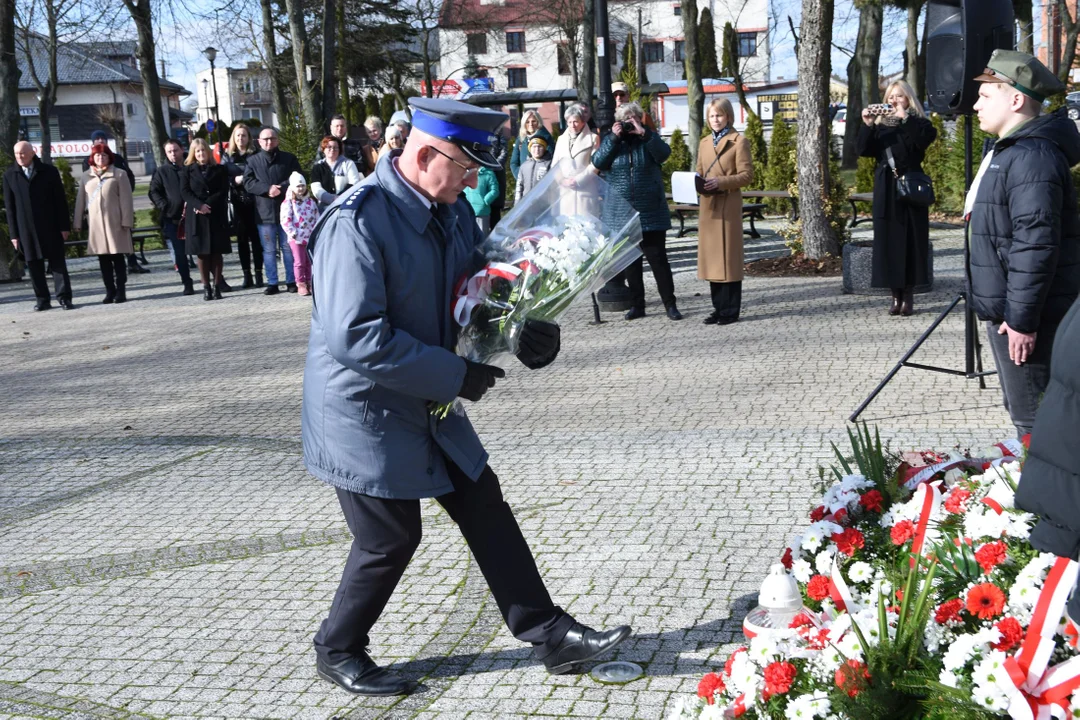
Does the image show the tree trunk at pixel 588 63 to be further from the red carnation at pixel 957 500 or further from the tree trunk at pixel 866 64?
the red carnation at pixel 957 500

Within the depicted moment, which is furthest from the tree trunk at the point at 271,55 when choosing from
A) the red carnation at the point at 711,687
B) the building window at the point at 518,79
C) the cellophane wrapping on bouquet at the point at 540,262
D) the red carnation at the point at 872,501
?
the building window at the point at 518,79

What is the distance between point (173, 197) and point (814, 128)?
26.5ft

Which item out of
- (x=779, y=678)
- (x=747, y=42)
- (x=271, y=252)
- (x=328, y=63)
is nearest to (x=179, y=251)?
(x=271, y=252)

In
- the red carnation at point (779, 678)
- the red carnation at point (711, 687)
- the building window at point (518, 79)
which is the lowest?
the red carnation at point (711, 687)

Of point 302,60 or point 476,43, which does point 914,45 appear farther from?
point 476,43

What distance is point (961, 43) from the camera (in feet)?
22.4

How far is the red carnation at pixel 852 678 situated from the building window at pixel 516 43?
86.6 meters

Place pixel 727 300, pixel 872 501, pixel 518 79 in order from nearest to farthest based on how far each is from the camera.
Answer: pixel 872 501, pixel 727 300, pixel 518 79

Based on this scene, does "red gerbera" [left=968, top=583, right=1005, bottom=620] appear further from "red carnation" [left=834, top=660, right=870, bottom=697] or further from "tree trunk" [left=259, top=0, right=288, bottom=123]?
"tree trunk" [left=259, top=0, right=288, bottom=123]

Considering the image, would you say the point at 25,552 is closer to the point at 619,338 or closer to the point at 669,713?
the point at 669,713

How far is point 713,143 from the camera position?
1052 centimetres

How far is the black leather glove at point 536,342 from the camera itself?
3.62m

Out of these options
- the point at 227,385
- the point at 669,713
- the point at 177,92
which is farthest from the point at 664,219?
the point at 177,92

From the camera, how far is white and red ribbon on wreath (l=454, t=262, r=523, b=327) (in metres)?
3.63
